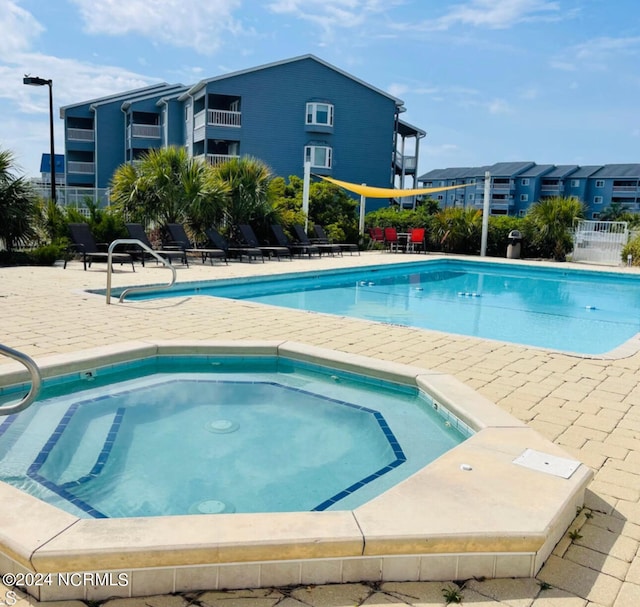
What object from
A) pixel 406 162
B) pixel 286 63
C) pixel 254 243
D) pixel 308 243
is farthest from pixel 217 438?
pixel 406 162

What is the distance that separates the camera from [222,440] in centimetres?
422

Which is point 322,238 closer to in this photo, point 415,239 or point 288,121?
point 415,239

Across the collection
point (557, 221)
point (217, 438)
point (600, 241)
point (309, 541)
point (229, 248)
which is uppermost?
point (557, 221)

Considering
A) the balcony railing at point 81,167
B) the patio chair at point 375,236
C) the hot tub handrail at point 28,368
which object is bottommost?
the hot tub handrail at point 28,368

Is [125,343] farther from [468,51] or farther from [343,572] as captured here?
[468,51]

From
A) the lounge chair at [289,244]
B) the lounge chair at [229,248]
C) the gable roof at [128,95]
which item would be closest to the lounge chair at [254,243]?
the lounge chair at [229,248]

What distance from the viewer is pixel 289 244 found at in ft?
56.5

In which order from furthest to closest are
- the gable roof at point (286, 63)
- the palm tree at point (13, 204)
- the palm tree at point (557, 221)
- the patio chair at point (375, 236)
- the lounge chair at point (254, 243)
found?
1. the gable roof at point (286, 63)
2. the patio chair at point (375, 236)
3. the palm tree at point (557, 221)
4. the lounge chair at point (254, 243)
5. the palm tree at point (13, 204)

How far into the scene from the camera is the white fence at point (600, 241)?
19.0 metres

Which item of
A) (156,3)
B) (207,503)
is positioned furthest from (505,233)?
(207,503)

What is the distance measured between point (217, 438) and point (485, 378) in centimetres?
233

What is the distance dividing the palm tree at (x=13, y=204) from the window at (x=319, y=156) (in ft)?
60.6

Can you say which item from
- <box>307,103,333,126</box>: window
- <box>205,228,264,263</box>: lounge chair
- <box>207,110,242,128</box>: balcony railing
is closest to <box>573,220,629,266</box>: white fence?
<box>205,228,264,263</box>: lounge chair

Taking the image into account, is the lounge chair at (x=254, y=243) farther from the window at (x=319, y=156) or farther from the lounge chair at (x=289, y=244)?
the window at (x=319, y=156)
